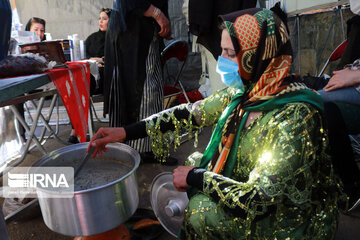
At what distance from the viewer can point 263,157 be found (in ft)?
3.37

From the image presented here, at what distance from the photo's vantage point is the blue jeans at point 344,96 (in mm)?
1536

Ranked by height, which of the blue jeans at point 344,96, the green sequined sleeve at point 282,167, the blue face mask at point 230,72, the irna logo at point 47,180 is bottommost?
the irna logo at point 47,180

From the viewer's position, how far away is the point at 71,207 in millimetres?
1075

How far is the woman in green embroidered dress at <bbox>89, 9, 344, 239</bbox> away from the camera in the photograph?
0.98m

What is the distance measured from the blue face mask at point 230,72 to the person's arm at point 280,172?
242mm

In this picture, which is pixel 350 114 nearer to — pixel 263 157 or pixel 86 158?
pixel 263 157

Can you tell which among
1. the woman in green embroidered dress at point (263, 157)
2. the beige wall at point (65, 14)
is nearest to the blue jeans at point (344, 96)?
the woman in green embroidered dress at point (263, 157)

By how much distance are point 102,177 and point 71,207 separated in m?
0.32

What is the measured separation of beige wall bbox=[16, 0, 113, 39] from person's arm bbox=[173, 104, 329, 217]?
547 cm

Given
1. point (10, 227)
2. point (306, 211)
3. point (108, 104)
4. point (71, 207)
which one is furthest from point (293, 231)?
point (108, 104)

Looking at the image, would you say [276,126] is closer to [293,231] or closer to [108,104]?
[293,231]

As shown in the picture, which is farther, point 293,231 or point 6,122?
point 6,122

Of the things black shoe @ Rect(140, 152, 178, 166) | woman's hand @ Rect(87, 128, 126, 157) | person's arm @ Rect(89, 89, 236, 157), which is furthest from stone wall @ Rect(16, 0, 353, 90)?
woman's hand @ Rect(87, 128, 126, 157)

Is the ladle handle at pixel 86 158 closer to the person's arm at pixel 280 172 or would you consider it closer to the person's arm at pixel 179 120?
the person's arm at pixel 179 120
